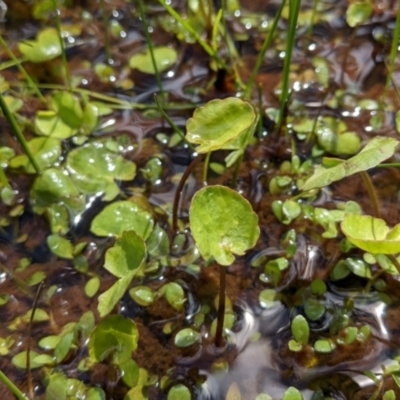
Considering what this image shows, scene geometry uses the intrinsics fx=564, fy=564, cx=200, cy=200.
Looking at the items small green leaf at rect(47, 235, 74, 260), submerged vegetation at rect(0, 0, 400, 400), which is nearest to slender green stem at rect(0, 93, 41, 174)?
submerged vegetation at rect(0, 0, 400, 400)

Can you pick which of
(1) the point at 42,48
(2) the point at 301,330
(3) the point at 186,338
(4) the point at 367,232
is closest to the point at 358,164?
(4) the point at 367,232

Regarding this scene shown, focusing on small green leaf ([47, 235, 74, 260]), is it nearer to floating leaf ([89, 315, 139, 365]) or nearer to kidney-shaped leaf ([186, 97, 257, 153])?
floating leaf ([89, 315, 139, 365])

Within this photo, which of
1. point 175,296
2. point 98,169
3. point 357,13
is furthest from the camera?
point 357,13

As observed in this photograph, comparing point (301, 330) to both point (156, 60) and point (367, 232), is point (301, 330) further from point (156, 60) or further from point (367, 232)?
point (156, 60)

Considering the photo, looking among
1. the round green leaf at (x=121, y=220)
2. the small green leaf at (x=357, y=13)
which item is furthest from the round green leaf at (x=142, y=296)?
the small green leaf at (x=357, y=13)

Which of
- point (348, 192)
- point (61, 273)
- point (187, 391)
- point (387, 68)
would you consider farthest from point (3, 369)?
point (387, 68)

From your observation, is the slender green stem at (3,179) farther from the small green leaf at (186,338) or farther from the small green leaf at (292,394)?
the small green leaf at (292,394)

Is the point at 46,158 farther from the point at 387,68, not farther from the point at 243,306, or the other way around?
the point at 387,68
